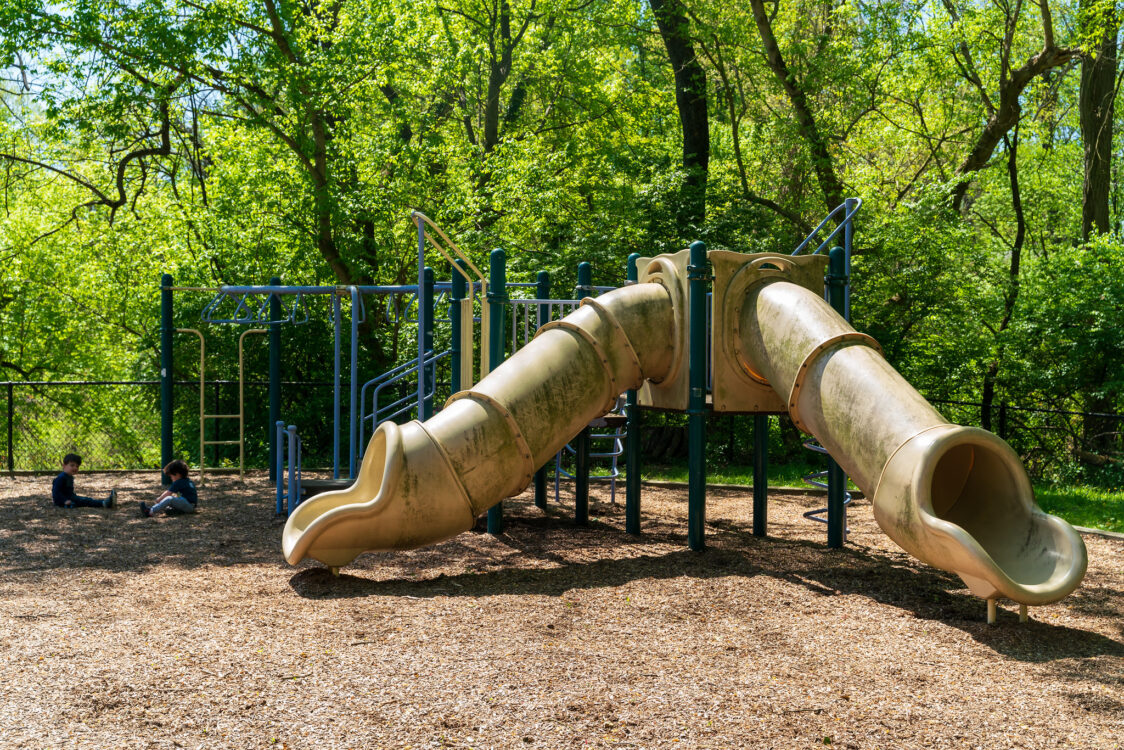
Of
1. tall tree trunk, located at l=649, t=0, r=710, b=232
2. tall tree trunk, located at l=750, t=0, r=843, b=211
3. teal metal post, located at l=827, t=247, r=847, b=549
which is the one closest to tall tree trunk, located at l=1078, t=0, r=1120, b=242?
tall tree trunk, located at l=750, t=0, r=843, b=211

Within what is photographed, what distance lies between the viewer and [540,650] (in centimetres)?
524

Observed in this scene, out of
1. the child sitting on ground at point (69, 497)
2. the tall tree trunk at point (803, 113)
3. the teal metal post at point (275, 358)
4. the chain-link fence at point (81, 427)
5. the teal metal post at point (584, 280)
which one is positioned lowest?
the chain-link fence at point (81, 427)

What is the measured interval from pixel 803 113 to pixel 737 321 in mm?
9524

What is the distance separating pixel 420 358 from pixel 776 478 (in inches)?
297

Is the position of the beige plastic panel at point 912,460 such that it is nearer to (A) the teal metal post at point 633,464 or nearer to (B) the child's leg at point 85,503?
(A) the teal metal post at point 633,464

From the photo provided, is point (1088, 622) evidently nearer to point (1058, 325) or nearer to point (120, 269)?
point (1058, 325)

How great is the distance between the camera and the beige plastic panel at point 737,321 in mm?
7840

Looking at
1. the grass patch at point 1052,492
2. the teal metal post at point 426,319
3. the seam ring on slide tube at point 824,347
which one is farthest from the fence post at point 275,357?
the seam ring on slide tube at point 824,347

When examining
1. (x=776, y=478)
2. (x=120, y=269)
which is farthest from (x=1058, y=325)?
(x=120, y=269)

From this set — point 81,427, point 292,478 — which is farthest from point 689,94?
point 81,427

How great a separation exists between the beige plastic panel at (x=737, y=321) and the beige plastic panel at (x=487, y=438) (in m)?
0.46

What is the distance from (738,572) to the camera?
23.9 feet

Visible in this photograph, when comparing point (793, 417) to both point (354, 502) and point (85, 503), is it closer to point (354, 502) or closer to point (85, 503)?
point (354, 502)

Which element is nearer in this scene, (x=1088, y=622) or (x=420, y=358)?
(x=1088, y=622)
